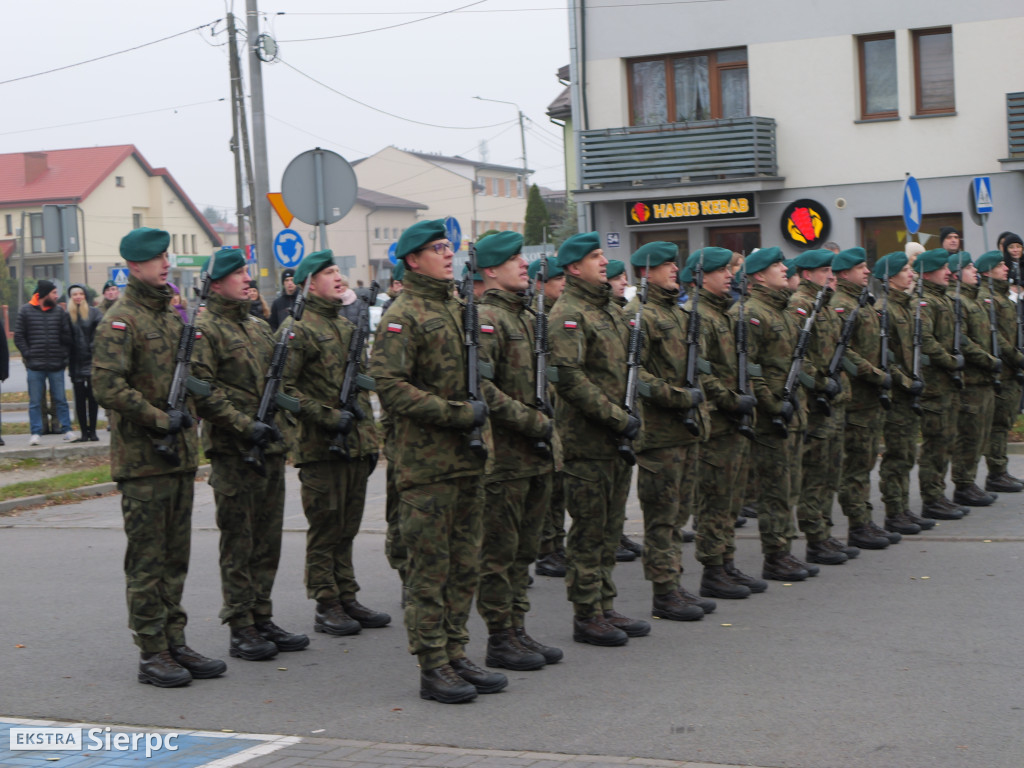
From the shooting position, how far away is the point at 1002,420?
1133 cm

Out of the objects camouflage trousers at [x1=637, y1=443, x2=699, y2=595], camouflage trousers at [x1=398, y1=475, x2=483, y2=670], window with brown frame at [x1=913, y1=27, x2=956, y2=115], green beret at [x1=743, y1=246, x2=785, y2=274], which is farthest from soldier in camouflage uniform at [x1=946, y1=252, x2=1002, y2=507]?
window with brown frame at [x1=913, y1=27, x2=956, y2=115]

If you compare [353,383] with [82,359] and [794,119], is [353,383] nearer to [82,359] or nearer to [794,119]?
[82,359]

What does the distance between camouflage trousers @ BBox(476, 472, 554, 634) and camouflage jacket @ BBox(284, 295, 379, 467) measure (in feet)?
4.13

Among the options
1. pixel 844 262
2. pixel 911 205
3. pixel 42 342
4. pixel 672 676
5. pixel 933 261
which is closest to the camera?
pixel 672 676

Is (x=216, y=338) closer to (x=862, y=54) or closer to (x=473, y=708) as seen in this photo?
(x=473, y=708)

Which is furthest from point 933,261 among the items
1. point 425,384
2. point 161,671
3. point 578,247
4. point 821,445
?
point 161,671

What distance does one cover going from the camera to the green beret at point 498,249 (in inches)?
262

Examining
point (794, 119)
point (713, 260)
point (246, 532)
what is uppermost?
point (794, 119)

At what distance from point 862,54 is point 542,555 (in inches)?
757

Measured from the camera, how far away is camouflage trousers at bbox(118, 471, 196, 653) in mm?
6496

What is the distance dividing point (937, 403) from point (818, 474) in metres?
1.99

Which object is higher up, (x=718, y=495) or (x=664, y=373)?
(x=664, y=373)

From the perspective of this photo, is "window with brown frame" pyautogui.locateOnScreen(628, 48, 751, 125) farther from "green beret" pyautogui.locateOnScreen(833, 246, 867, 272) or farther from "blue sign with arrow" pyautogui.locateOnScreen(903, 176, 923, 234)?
"green beret" pyautogui.locateOnScreen(833, 246, 867, 272)

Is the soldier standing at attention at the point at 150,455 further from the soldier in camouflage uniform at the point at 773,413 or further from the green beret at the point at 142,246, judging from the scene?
the soldier in camouflage uniform at the point at 773,413
